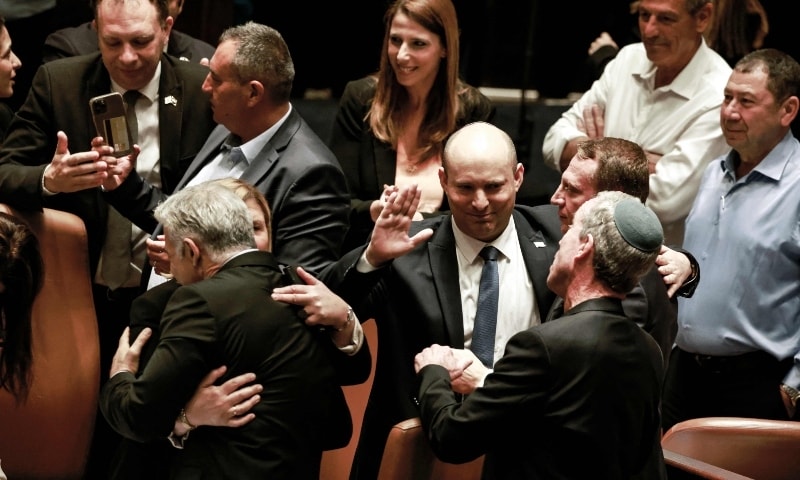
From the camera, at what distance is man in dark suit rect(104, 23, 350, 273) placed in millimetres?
3434

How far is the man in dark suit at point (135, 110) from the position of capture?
12.5 feet

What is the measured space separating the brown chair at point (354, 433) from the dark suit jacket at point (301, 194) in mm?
276

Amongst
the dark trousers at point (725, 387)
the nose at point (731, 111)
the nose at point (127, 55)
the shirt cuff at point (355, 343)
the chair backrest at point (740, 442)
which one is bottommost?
the dark trousers at point (725, 387)

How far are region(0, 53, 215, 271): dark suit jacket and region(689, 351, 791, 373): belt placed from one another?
1.81m

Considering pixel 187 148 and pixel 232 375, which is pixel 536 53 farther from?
pixel 232 375

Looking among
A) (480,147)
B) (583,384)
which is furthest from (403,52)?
(583,384)

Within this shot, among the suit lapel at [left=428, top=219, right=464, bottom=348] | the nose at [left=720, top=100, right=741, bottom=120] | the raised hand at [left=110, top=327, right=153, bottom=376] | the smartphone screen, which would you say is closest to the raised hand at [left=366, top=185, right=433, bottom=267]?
the suit lapel at [left=428, top=219, right=464, bottom=348]

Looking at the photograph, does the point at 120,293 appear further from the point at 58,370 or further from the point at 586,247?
the point at 586,247

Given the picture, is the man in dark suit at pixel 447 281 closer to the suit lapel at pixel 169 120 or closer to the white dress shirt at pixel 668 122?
the suit lapel at pixel 169 120

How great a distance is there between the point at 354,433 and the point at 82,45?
180cm

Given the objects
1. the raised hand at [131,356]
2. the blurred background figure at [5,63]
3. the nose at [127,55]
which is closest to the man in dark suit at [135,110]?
the nose at [127,55]

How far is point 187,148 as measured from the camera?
3928mm

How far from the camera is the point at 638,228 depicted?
8.39ft

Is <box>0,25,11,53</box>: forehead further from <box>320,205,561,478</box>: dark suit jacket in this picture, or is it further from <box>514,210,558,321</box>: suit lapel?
<box>514,210,558,321</box>: suit lapel
